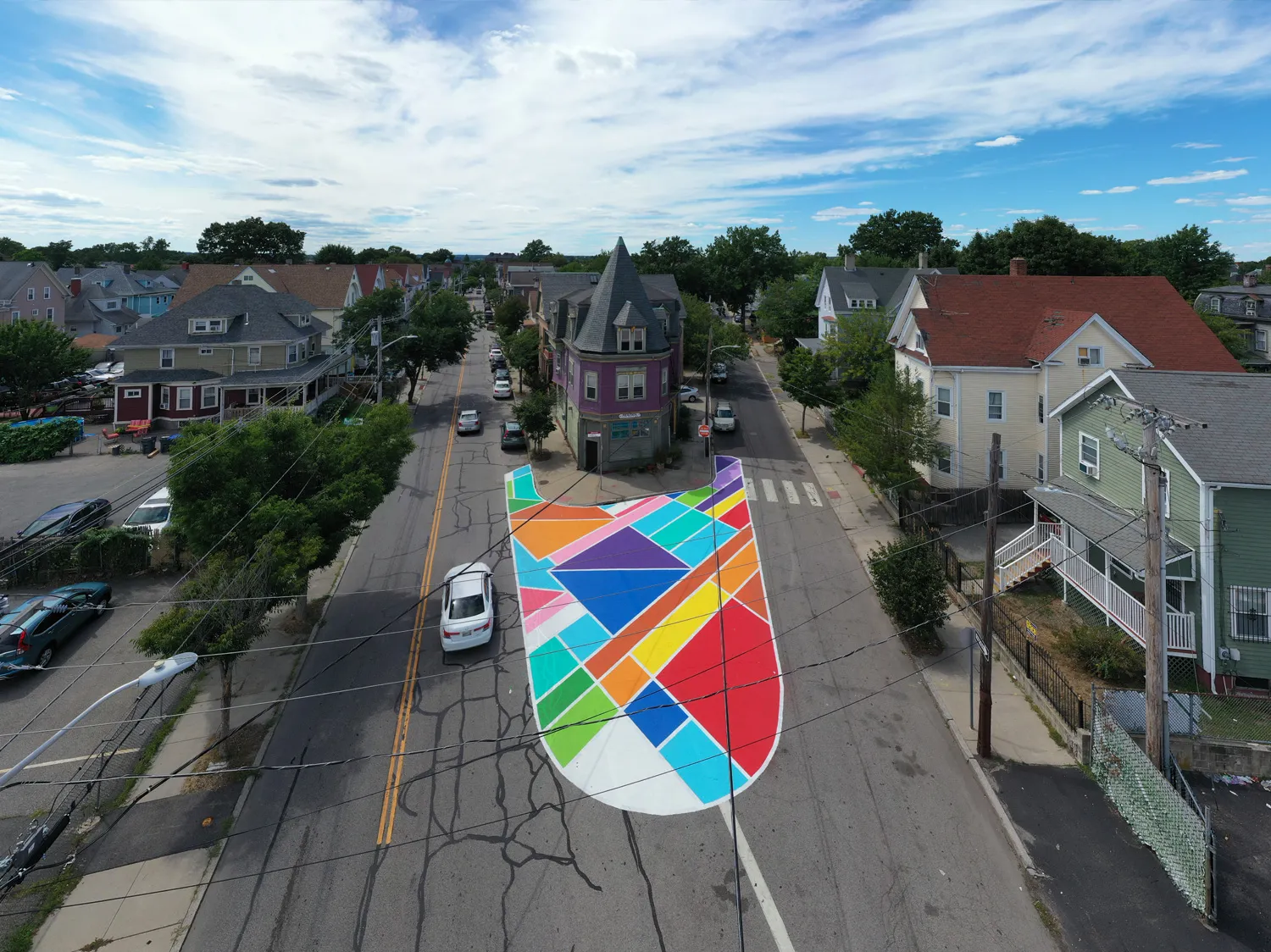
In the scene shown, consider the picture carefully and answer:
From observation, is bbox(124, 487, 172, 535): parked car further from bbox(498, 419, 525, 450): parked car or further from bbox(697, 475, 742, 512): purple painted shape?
bbox(697, 475, 742, 512): purple painted shape

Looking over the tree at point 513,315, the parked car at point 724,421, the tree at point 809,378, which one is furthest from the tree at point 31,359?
the tree at point 809,378

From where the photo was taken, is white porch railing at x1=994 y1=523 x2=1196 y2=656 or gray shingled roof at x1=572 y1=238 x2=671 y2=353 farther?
gray shingled roof at x1=572 y1=238 x2=671 y2=353

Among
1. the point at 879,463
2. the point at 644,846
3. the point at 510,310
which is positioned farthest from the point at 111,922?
the point at 510,310

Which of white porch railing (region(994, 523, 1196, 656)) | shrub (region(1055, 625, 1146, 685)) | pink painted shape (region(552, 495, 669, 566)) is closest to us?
white porch railing (region(994, 523, 1196, 656))

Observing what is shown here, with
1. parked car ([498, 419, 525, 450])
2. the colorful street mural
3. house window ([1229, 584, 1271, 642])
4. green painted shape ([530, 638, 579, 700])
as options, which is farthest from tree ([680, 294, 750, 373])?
house window ([1229, 584, 1271, 642])

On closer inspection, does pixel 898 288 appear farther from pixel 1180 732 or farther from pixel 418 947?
pixel 418 947

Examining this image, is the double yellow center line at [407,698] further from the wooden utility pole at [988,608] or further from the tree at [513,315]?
the tree at [513,315]

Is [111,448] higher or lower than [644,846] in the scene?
higher
